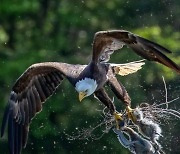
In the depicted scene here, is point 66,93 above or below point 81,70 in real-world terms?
below

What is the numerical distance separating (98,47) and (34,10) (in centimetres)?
609

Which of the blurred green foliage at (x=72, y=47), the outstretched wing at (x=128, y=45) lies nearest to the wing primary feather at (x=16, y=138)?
the outstretched wing at (x=128, y=45)

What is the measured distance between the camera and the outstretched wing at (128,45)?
7012mm

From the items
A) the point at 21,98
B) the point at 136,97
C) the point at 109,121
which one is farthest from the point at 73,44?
the point at 109,121

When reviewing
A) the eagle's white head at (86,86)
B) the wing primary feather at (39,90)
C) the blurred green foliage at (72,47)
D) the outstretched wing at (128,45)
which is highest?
the outstretched wing at (128,45)

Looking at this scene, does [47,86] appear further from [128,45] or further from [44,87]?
[128,45]

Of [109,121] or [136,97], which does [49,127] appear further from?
[109,121]

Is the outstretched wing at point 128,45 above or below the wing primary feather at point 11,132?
above

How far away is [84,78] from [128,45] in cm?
45

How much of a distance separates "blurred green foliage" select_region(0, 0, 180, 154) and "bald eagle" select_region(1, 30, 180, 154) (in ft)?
9.92

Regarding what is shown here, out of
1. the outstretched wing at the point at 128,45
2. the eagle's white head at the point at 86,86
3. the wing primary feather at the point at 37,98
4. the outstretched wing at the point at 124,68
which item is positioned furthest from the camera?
the wing primary feather at the point at 37,98

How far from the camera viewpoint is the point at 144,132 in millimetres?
7297

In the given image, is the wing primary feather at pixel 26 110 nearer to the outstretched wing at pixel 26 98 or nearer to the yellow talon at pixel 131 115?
the outstretched wing at pixel 26 98

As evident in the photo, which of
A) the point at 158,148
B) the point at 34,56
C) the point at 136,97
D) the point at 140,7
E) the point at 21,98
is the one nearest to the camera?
the point at 158,148
